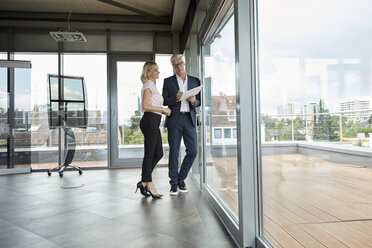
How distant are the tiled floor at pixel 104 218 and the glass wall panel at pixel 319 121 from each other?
771 mm

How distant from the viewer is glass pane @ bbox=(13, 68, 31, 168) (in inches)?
208

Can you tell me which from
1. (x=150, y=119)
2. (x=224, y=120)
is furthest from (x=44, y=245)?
(x=224, y=120)

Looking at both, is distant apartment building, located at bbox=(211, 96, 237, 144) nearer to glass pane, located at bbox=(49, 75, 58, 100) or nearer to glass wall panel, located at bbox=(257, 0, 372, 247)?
glass wall panel, located at bbox=(257, 0, 372, 247)

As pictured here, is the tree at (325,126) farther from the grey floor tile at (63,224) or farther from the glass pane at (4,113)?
the glass pane at (4,113)

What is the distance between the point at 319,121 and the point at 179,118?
7.30 feet

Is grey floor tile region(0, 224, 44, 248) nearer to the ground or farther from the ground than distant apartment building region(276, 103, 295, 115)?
nearer to the ground

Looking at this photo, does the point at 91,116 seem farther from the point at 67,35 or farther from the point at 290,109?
the point at 290,109

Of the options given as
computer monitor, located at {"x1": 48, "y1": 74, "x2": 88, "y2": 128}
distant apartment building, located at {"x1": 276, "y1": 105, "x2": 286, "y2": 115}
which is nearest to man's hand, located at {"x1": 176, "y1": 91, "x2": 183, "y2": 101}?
distant apartment building, located at {"x1": 276, "y1": 105, "x2": 286, "y2": 115}

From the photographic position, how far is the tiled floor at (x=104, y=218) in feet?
6.37

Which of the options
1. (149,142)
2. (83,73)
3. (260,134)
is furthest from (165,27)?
(260,134)

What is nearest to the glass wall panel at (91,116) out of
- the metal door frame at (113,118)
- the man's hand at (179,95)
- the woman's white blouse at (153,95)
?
the metal door frame at (113,118)

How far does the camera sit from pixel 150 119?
3014 mm

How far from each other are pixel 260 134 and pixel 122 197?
79.0 inches

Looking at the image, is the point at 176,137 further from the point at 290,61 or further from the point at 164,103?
the point at 290,61
